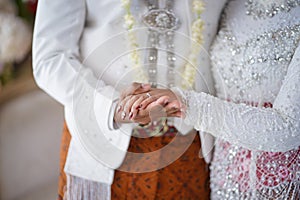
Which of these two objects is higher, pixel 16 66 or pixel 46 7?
pixel 46 7

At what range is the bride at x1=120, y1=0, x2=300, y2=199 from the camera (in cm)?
78

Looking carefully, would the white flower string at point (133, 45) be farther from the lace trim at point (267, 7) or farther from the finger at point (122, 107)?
the lace trim at point (267, 7)

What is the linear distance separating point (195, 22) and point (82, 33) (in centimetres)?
23

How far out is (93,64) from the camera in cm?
89

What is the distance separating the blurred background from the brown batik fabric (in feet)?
2.74

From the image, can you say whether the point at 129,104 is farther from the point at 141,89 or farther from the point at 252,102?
the point at 252,102

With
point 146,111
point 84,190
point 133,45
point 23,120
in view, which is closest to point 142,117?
point 146,111

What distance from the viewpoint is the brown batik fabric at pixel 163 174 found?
3.02ft

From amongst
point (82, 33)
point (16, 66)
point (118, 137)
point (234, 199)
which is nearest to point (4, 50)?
point (16, 66)

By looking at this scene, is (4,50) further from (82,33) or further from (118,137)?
(118,137)

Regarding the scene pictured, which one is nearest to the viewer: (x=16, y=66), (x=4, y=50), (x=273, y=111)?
(x=273, y=111)

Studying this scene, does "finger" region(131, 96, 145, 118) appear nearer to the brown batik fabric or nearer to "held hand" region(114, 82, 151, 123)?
"held hand" region(114, 82, 151, 123)

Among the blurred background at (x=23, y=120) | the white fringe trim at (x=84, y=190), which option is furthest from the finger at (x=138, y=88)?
the blurred background at (x=23, y=120)

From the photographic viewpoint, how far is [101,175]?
0.95 metres
